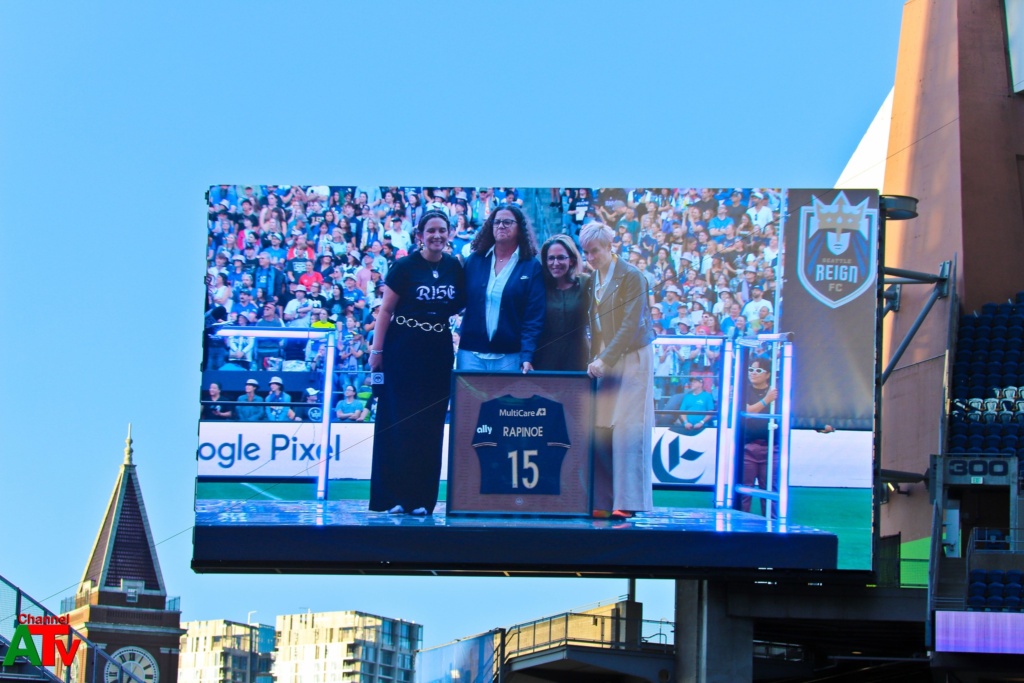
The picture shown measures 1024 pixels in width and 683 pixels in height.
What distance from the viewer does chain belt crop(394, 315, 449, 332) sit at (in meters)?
22.8

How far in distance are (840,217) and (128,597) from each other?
4663cm

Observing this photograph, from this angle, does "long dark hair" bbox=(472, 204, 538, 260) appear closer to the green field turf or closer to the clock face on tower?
the green field turf

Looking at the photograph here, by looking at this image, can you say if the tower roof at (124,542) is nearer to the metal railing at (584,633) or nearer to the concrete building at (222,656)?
the metal railing at (584,633)

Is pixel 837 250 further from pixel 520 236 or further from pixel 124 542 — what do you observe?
pixel 124 542

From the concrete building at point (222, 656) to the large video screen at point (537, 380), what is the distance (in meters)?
109

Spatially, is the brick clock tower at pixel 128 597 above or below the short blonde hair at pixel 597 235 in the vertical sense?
below

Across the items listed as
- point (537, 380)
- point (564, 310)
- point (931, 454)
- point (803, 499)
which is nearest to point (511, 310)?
point (564, 310)

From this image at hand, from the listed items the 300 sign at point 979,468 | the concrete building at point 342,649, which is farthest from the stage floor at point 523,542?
the concrete building at point 342,649

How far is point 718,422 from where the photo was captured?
22.2m

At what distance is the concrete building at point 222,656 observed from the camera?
130625 mm

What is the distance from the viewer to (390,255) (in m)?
23.1

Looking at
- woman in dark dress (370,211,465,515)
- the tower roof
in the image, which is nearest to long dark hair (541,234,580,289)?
woman in dark dress (370,211,465,515)

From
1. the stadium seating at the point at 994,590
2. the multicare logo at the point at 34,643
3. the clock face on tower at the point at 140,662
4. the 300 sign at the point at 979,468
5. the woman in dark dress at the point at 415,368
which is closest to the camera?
the multicare logo at the point at 34,643

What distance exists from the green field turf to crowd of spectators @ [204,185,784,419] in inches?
54.5
